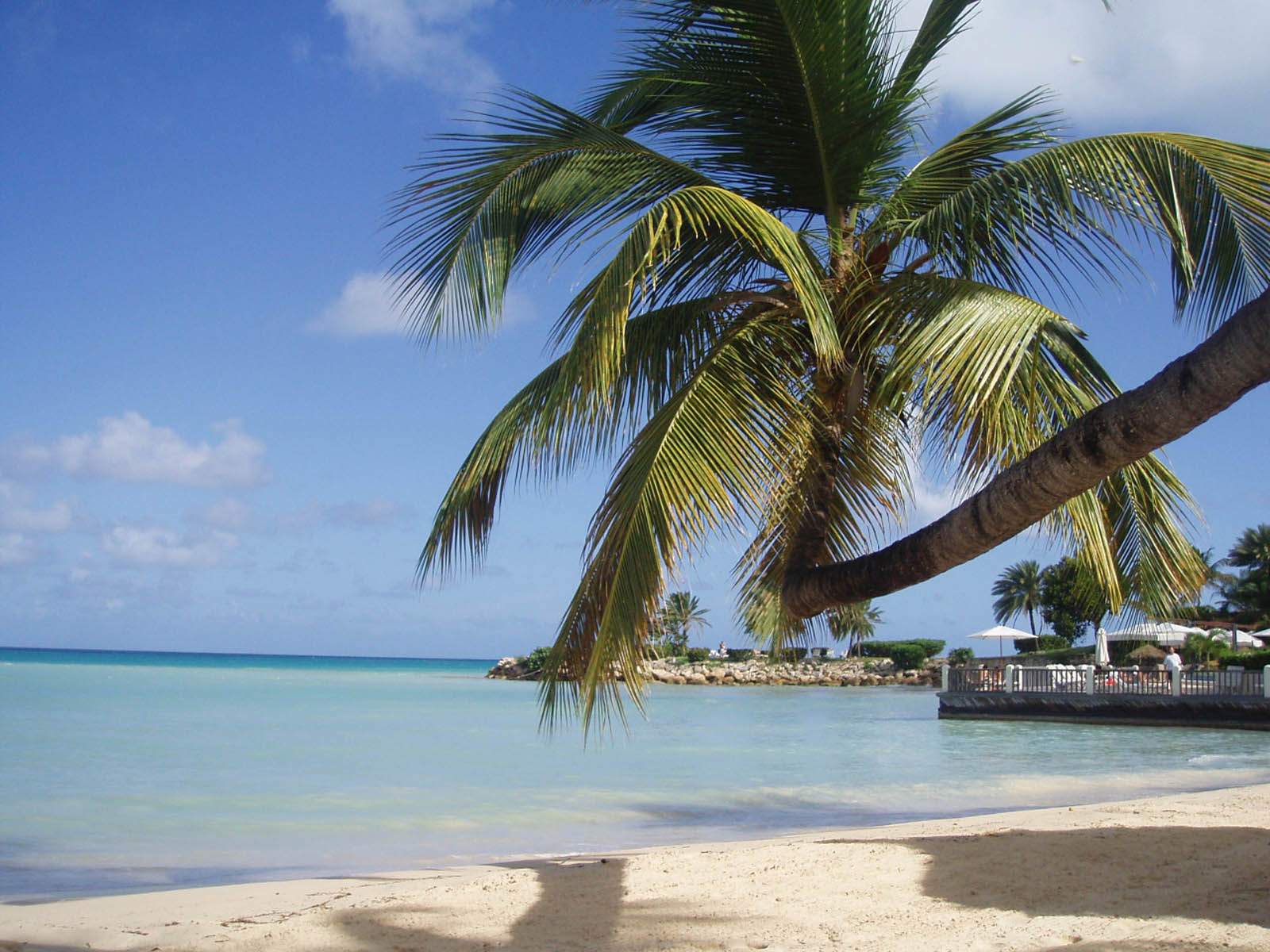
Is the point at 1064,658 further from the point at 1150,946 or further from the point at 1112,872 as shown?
the point at 1150,946

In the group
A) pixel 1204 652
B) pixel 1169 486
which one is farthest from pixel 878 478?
pixel 1204 652

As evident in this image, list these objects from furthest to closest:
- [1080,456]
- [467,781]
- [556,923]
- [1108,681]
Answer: [1108,681]
[467,781]
[556,923]
[1080,456]

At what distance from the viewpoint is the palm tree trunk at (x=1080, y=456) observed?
296 centimetres

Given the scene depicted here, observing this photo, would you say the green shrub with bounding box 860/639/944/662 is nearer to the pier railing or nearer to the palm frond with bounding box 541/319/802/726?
the pier railing

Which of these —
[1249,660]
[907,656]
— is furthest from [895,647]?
[1249,660]

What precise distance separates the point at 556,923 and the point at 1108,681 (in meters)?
23.1

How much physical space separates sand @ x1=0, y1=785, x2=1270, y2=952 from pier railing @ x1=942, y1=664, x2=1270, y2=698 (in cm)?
1777

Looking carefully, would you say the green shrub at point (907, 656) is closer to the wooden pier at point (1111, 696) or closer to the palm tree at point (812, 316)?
the wooden pier at point (1111, 696)

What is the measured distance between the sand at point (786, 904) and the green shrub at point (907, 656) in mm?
50481

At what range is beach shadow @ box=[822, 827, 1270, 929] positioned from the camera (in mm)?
4422

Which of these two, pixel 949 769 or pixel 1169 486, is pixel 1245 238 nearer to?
pixel 1169 486

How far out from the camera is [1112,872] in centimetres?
520

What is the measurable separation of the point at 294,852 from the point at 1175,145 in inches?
338

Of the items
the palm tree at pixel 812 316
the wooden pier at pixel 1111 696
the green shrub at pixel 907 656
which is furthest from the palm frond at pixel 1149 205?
the green shrub at pixel 907 656
